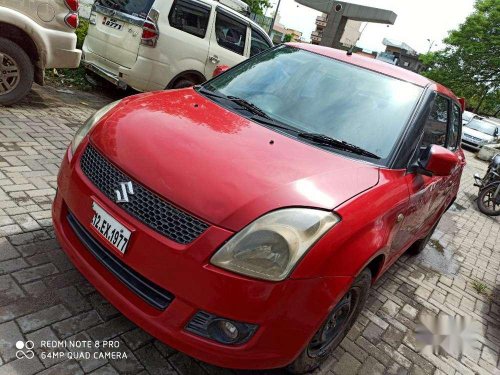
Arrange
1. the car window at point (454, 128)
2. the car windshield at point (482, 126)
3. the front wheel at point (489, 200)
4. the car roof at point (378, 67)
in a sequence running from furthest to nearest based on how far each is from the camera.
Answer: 1. the car windshield at point (482, 126)
2. the front wheel at point (489, 200)
3. the car window at point (454, 128)
4. the car roof at point (378, 67)

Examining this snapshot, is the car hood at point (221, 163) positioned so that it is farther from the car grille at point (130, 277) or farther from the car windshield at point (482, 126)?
the car windshield at point (482, 126)

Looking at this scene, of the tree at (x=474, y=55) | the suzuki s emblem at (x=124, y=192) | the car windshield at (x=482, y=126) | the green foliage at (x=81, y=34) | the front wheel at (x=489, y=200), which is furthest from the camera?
the tree at (x=474, y=55)

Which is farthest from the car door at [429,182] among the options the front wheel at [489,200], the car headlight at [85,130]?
the front wheel at [489,200]

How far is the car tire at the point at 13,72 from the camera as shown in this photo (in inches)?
183

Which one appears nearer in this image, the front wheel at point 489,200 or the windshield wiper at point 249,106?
the windshield wiper at point 249,106

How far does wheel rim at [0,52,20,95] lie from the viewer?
15.4 feet

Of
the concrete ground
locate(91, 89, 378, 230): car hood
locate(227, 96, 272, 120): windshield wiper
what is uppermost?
locate(227, 96, 272, 120): windshield wiper

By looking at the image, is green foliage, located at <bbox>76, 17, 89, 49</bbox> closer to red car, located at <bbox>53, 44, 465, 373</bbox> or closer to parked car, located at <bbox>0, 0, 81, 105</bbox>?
parked car, located at <bbox>0, 0, 81, 105</bbox>

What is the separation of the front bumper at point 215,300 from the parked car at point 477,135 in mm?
19280

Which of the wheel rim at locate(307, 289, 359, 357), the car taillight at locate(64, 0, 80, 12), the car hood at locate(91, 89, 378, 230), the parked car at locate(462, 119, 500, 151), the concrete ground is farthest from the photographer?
the parked car at locate(462, 119, 500, 151)

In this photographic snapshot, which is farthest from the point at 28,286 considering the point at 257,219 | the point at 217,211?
the point at 257,219

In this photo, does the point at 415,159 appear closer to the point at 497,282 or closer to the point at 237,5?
the point at 497,282

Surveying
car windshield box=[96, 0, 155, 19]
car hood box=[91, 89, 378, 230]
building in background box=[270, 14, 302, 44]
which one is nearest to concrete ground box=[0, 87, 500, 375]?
car hood box=[91, 89, 378, 230]

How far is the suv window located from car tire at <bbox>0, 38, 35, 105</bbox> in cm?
215
